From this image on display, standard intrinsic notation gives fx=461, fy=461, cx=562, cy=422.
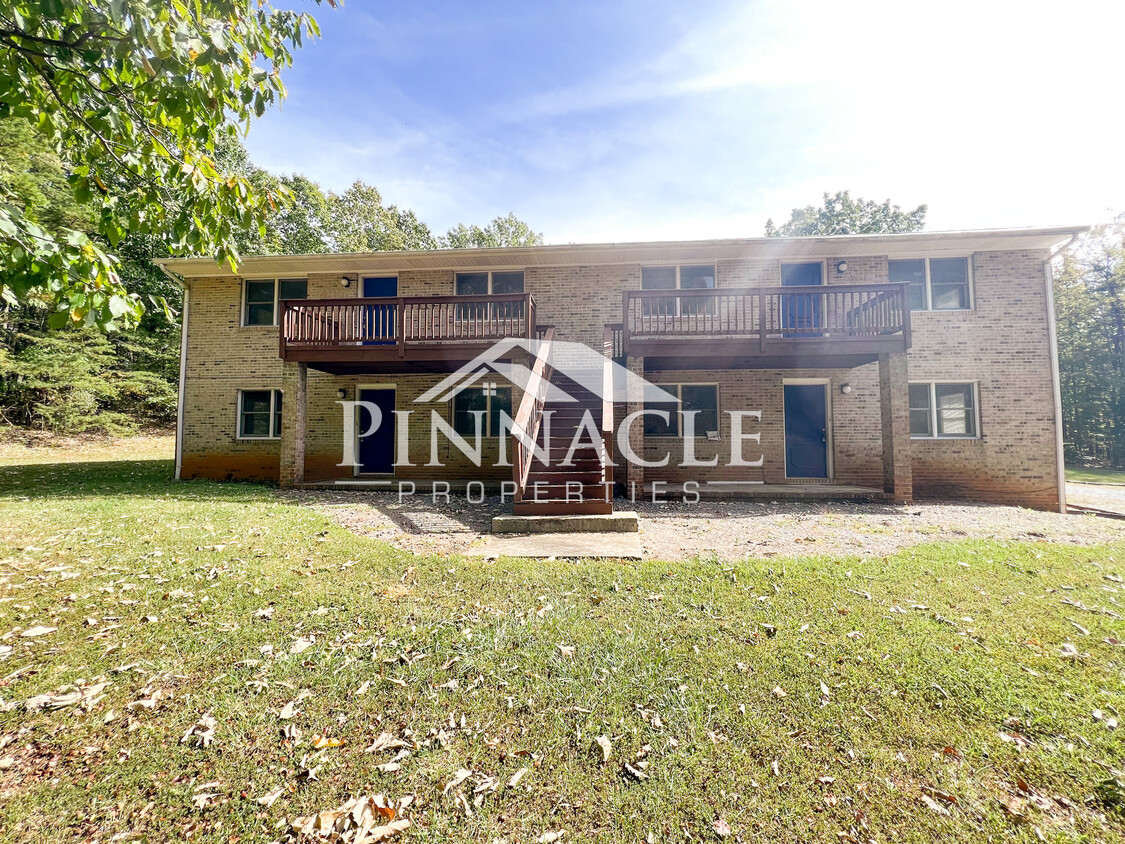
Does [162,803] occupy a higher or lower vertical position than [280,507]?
lower

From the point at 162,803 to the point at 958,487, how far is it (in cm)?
1372

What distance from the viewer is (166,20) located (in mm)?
2545

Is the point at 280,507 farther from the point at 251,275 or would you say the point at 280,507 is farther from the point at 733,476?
the point at 733,476

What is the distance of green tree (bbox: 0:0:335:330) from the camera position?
8.41 feet

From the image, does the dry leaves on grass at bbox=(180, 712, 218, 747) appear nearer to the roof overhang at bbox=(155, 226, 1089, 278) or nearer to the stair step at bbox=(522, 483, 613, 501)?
the stair step at bbox=(522, 483, 613, 501)

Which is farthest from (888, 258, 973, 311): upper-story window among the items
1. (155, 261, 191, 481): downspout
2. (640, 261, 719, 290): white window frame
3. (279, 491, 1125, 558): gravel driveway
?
(155, 261, 191, 481): downspout

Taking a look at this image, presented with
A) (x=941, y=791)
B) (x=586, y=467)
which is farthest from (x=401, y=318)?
(x=941, y=791)

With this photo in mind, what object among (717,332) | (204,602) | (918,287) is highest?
(918,287)

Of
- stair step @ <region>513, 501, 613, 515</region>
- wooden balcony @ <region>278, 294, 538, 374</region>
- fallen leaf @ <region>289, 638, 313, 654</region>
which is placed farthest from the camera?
wooden balcony @ <region>278, 294, 538, 374</region>

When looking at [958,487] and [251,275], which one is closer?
[958,487]

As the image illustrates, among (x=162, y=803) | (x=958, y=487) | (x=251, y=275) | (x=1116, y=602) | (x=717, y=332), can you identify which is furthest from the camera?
(x=251, y=275)

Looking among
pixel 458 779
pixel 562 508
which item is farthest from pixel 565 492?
pixel 458 779

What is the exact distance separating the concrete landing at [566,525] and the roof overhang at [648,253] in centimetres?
722

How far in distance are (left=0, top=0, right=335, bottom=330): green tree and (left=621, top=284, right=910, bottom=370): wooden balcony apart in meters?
6.78
